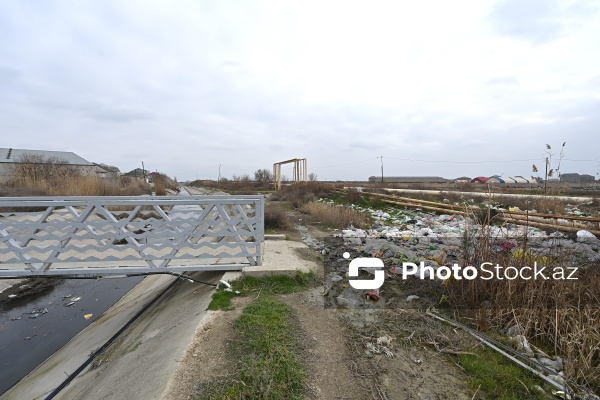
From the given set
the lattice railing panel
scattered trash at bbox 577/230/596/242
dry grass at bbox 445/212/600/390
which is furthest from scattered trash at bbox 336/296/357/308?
scattered trash at bbox 577/230/596/242

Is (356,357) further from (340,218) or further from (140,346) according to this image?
(340,218)

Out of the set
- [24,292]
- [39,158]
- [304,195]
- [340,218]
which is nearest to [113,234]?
[24,292]

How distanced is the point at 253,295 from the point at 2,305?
17.3ft

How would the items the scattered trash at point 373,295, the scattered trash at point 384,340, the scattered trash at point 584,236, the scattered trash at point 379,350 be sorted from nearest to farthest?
1. the scattered trash at point 379,350
2. the scattered trash at point 384,340
3. the scattered trash at point 373,295
4. the scattered trash at point 584,236

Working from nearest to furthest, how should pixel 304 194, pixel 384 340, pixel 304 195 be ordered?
pixel 384 340, pixel 304 195, pixel 304 194

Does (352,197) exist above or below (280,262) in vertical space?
above

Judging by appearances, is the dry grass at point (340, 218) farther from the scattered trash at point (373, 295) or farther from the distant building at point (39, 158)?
the distant building at point (39, 158)

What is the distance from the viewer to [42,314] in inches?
213

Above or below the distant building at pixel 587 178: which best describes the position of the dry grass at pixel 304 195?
below

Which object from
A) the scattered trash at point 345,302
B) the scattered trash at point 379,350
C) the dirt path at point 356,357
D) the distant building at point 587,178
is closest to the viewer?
the dirt path at point 356,357

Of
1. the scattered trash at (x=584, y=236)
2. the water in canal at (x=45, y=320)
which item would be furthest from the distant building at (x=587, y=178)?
the water in canal at (x=45, y=320)

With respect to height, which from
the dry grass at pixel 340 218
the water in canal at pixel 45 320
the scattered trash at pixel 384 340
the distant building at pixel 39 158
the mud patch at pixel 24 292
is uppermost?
the distant building at pixel 39 158

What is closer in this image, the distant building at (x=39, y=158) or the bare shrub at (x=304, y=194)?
the bare shrub at (x=304, y=194)

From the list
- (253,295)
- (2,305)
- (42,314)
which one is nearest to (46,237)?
(42,314)
